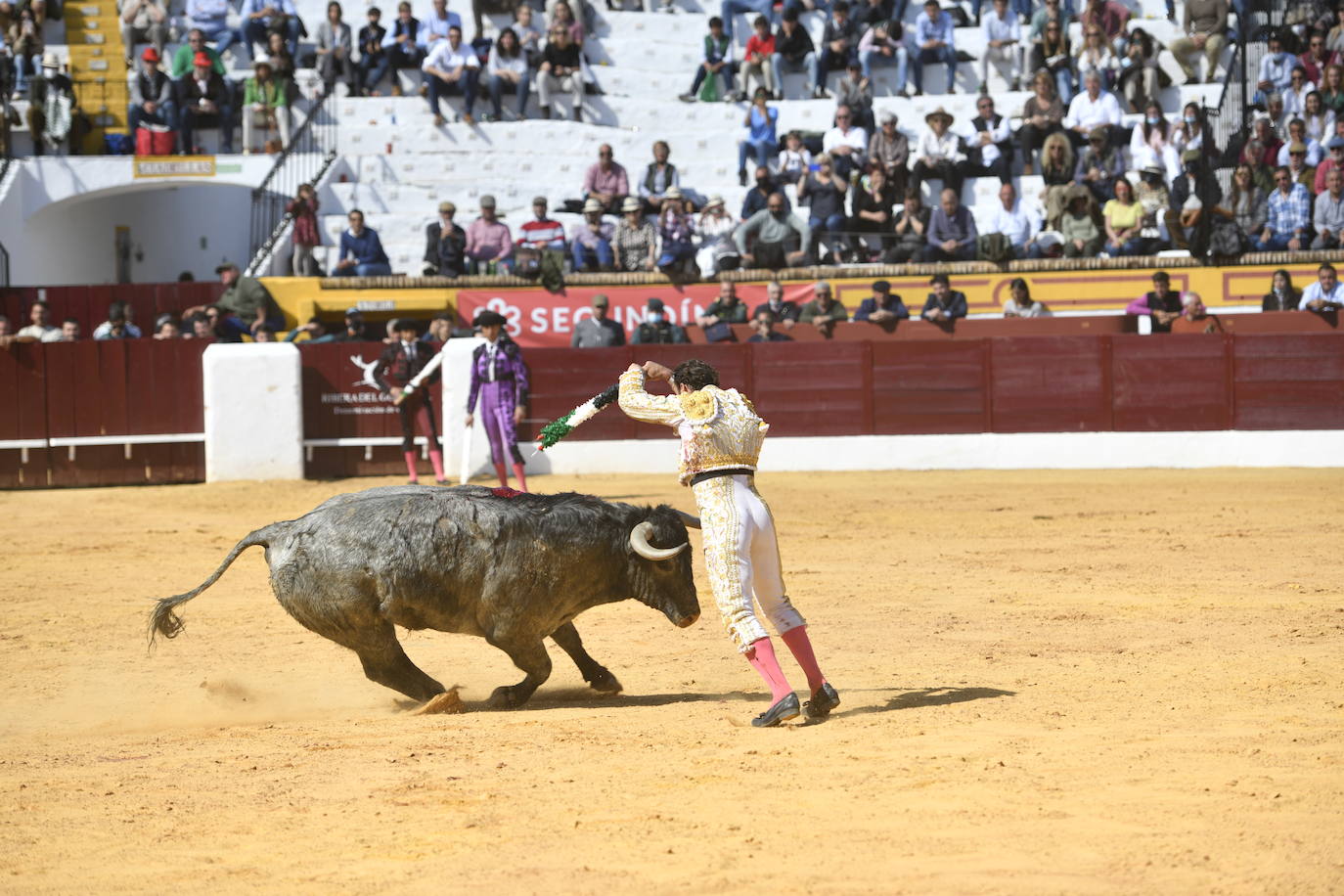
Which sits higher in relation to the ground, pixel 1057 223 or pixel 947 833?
pixel 1057 223

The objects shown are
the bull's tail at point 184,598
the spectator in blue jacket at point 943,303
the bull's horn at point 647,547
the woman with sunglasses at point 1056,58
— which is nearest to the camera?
the bull's horn at point 647,547

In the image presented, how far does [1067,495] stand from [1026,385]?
270cm

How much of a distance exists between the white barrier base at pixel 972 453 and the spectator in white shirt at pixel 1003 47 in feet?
20.4

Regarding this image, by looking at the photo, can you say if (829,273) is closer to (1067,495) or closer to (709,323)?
(709,323)

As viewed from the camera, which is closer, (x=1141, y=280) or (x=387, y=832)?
(x=387, y=832)

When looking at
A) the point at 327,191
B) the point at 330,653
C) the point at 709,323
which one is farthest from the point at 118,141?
the point at 330,653

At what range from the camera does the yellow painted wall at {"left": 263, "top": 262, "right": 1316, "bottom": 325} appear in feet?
58.2

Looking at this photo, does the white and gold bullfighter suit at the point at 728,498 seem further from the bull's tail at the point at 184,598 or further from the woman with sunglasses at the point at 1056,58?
the woman with sunglasses at the point at 1056,58

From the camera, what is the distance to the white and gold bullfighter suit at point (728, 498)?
20.9 feet

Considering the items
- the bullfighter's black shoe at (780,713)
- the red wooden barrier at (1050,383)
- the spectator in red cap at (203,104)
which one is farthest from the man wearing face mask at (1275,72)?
the bullfighter's black shoe at (780,713)

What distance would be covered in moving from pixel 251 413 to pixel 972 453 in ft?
24.1

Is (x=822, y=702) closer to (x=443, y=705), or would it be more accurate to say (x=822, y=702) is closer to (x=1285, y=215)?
(x=443, y=705)

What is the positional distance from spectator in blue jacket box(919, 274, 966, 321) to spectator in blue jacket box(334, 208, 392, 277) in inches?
242

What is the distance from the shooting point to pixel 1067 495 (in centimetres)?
1468
